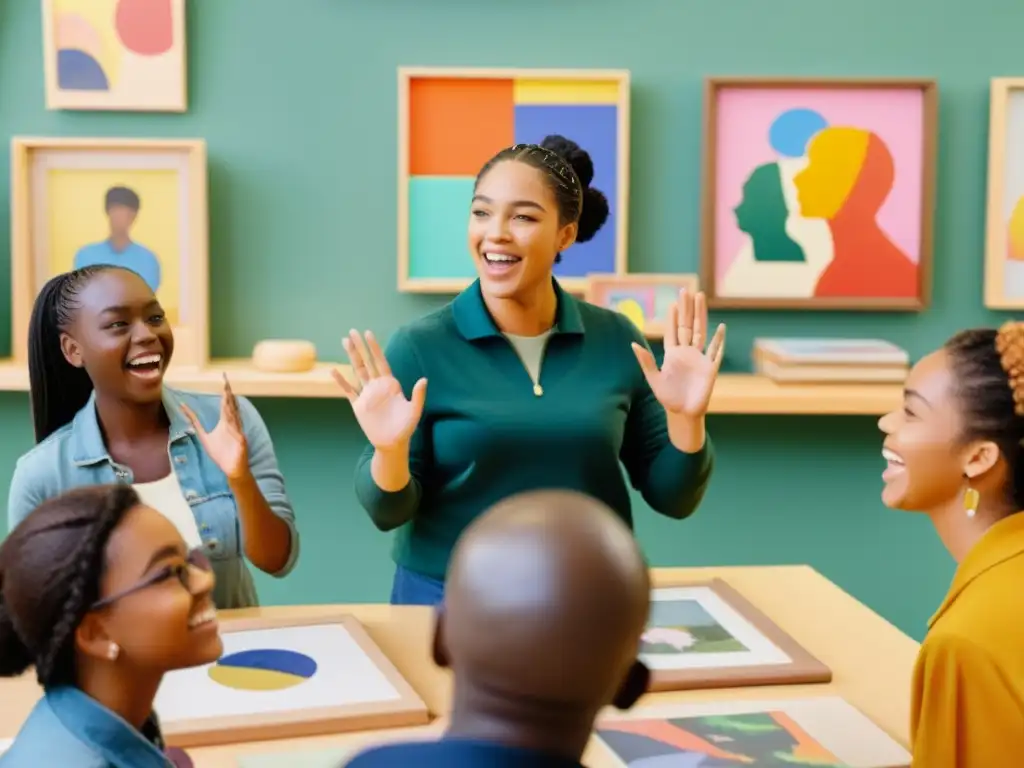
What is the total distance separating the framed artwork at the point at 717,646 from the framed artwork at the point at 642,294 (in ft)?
3.06

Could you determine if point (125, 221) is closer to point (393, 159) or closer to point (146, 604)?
point (393, 159)

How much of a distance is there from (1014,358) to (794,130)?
4.91ft

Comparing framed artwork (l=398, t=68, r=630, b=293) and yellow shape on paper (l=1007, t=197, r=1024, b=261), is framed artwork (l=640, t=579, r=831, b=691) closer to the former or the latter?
framed artwork (l=398, t=68, r=630, b=293)

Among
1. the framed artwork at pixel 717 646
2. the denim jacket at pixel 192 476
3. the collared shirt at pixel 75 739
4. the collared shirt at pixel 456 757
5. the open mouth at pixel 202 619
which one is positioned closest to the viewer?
the collared shirt at pixel 456 757

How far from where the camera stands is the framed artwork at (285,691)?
1318mm

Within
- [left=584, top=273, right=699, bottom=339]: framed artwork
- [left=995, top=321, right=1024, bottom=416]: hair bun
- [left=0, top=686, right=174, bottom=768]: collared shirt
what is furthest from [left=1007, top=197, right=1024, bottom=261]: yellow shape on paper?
[left=0, top=686, right=174, bottom=768]: collared shirt

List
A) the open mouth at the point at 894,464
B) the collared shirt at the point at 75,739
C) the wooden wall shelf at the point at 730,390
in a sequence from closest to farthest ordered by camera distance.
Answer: the collared shirt at the point at 75,739 → the open mouth at the point at 894,464 → the wooden wall shelf at the point at 730,390

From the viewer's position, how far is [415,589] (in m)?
1.84

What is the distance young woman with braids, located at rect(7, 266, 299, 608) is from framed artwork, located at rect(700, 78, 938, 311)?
4.30 feet

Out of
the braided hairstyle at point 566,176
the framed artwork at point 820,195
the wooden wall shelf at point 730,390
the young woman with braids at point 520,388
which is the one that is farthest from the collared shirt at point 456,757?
the framed artwork at point 820,195

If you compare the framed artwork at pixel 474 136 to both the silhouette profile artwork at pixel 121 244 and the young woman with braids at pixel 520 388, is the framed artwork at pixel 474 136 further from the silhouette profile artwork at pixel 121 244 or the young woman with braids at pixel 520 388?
the young woman with braids at pixel 520 388

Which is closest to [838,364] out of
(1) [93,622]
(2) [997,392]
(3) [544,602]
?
(2) [997,392]

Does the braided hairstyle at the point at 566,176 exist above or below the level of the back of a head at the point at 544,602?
above

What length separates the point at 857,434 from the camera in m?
2.81
